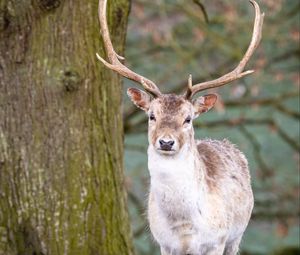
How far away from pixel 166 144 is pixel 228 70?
5.63 meters

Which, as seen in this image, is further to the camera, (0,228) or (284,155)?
A: (284,155)

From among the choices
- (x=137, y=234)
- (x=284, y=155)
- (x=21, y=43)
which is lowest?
(x=137, y=234)

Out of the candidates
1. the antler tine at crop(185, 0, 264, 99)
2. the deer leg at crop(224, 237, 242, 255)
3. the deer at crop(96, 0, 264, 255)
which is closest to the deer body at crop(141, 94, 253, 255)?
the deer at crop(96, 0, 264, 255)

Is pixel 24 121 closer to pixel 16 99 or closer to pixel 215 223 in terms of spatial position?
pixel 16 99

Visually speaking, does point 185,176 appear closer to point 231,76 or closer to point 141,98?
point 141,98

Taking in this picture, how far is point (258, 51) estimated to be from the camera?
39.7ft

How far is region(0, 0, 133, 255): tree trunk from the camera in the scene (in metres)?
7.44

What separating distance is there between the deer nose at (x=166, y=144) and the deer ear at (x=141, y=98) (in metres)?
0.47

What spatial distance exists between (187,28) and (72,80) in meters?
4.80

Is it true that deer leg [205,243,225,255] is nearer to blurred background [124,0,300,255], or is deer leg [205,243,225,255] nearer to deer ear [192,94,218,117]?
deer ear [192,94,218,117]

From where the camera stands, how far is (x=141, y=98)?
6531mm

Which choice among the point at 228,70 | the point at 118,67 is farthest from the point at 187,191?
the point at 228,70

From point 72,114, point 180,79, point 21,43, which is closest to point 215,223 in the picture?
point 72,114

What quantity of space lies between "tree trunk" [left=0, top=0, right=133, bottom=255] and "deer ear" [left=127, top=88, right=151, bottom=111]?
1.08 m
